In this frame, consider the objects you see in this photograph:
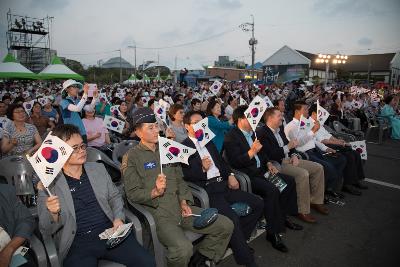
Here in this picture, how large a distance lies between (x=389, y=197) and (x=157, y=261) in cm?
469

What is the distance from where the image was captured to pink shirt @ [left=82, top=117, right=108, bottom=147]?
580 centimetres

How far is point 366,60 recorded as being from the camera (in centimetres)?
6888

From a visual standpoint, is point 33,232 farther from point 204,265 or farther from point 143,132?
point 204,265

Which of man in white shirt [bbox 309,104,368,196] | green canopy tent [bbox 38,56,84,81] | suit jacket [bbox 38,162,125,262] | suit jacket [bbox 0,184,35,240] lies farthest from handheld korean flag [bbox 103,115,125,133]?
green canopy tent [bbox 38,56,84,81]

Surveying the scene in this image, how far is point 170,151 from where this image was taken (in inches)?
118

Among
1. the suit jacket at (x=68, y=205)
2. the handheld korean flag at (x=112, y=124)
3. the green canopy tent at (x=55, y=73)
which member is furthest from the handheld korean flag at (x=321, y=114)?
the green canopy tent at (x=55, y=73)

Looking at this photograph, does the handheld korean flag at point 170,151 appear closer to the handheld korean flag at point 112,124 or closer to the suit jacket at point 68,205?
the suit jacket at point 68,205

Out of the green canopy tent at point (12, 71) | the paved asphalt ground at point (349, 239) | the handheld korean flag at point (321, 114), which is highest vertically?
the green canopy tent at point (12, 71)

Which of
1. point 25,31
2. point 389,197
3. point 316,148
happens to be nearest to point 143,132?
point 316,148

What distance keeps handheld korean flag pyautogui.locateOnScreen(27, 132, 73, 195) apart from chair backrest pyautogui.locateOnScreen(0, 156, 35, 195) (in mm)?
1905

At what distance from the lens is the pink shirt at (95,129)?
5801 millimetres

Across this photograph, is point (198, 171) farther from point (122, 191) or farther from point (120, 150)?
point (120, 150)

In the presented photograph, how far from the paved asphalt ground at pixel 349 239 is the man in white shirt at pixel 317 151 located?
42 cm

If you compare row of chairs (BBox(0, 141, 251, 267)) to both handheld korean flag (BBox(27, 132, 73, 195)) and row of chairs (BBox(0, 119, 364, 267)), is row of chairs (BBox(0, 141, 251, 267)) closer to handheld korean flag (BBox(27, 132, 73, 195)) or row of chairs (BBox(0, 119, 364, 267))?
row of chairs (BBox(0, 119, 364, 267))
